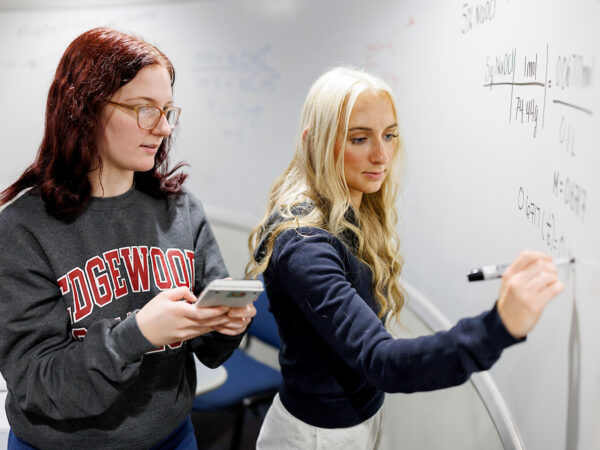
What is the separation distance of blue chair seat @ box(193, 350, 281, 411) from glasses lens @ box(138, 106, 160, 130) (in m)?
1.24

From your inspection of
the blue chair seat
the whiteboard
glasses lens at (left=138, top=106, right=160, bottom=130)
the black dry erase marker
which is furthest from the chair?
the black dry erase marker

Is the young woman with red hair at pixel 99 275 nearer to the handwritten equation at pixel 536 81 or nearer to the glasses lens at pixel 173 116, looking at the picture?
the glasses lens at pixel 173 116

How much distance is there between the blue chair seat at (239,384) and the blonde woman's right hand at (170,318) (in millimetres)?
1181

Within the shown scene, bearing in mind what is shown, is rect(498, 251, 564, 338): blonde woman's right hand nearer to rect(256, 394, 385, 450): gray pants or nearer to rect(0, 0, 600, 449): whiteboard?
rect(0, 0, 600, 449): whiteboard

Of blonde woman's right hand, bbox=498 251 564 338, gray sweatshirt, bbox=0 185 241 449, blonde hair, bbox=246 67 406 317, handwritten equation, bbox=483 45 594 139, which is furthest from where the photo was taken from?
blonde hair, bbox=246 67 406 317

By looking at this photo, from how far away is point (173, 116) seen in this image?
1137 mm

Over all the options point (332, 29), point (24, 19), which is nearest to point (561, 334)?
point (332, 29)

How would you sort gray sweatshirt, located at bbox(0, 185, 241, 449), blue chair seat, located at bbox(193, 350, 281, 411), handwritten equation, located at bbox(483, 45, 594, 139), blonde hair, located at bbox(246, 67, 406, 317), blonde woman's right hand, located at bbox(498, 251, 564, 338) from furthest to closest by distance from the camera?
1. blue chair seat, located at bbox(193, 350, 281, 411)
2. blonde hair, located at bbox(246, 67, 406, 317)
3. gray sweatshirt, located at bbox(0, 185, 241, 449)
4. handwritten equation, located at bbox(483, 45, 594, 139)
5. blonde woman's right hand, located at bbox(498, 251, 564, 338)

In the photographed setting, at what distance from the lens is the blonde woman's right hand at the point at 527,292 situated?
2.20 ft

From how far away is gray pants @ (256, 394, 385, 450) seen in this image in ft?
3.51

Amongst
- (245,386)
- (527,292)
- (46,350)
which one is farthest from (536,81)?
(245,386)

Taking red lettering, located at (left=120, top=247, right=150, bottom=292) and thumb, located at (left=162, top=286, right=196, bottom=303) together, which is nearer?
thumb, located at (left=162, top=286, right=196, bottom=303)

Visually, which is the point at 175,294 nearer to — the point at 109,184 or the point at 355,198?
the point at 109,184

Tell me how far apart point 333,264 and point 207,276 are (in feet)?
1.00
